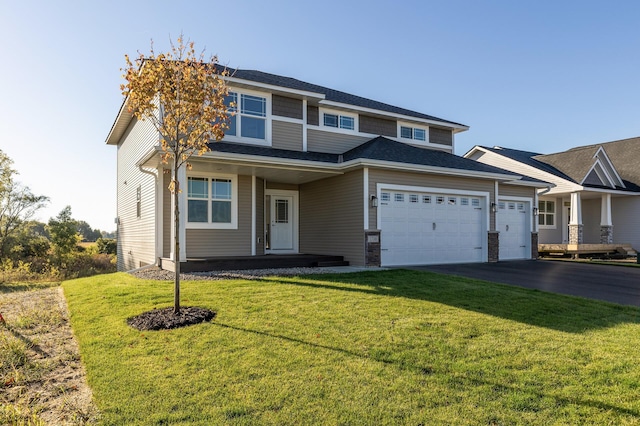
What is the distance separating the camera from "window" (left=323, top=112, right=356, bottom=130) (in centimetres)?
1497

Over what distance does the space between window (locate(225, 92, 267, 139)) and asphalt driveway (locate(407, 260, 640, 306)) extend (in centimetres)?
697

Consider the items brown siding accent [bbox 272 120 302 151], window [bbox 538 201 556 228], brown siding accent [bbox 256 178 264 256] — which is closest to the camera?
brown siding accent [bbox 256 178 264 256]

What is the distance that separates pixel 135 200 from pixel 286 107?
269 inches

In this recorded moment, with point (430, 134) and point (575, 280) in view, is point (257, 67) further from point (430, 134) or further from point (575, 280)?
point (575, 280)

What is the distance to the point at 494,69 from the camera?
1722 centimetres

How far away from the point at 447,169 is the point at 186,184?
8283 millimetres

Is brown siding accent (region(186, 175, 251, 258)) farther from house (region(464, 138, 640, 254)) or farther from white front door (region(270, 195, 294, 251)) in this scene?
house (region(464, 138, 640, 254))

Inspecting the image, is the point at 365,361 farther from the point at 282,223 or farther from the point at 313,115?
the point at 313,115

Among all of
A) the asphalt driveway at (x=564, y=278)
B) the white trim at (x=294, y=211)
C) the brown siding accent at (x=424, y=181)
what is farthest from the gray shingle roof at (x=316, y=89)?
the asphalt driveway at (x=564, y=278)

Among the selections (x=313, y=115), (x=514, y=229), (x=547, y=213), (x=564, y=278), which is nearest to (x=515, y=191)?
(x=514, y=229)

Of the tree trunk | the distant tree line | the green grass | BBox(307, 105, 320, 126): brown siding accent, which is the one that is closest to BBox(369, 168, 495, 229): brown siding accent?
BBox(307, 105, 320, 126): brown siding accent

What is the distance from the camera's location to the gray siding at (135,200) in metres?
12.7

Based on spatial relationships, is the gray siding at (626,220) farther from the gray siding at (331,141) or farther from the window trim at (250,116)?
the window trim at (250,116)

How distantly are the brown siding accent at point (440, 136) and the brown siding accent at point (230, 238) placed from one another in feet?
29.8
